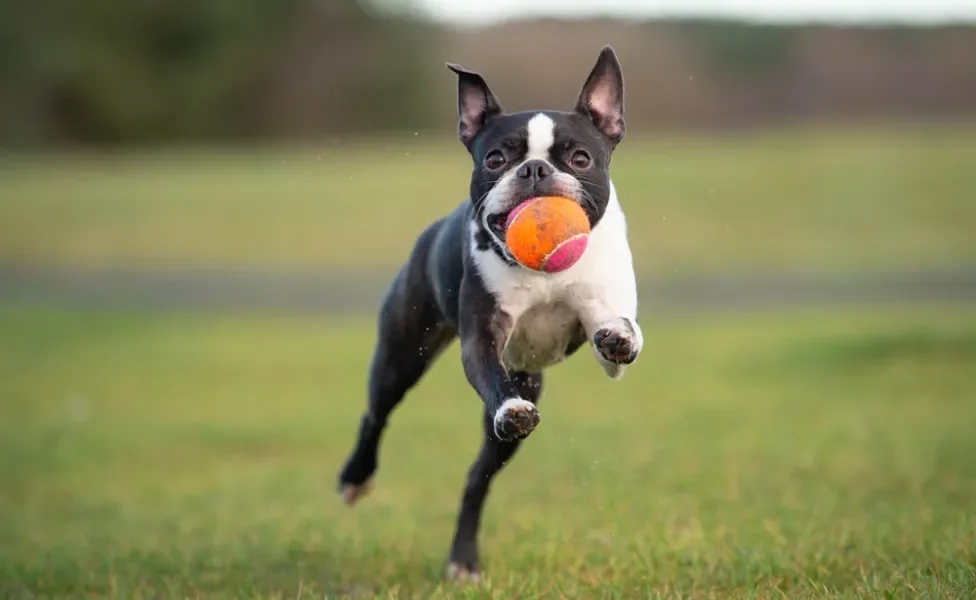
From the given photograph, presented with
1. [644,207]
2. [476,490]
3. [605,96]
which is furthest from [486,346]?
[644,207]

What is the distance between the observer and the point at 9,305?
22875 millimetres

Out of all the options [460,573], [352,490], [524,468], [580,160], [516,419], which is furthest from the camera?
[524,468]

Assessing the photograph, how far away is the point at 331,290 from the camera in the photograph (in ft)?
78.0

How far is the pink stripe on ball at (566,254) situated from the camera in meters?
4.64

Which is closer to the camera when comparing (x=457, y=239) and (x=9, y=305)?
(x=457, y=239)

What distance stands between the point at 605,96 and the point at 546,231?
737mm

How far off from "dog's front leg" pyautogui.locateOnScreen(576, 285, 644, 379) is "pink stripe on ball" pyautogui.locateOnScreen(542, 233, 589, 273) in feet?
0.56

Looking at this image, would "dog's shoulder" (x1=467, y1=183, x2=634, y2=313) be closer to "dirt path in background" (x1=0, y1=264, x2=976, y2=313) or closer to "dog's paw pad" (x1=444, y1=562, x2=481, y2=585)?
"dog's paw pad" (x1=444, y1=562, x2=481, y2=585)

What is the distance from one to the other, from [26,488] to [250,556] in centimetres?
464

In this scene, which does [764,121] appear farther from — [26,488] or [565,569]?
[565,569]

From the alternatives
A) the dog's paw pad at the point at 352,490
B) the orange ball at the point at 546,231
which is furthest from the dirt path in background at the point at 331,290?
the orange ball at the point at 546,231

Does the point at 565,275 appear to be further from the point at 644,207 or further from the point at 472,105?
the point at 644,207

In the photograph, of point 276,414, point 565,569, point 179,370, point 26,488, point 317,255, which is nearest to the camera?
point 565,569

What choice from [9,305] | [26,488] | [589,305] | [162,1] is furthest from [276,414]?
[162,1]
